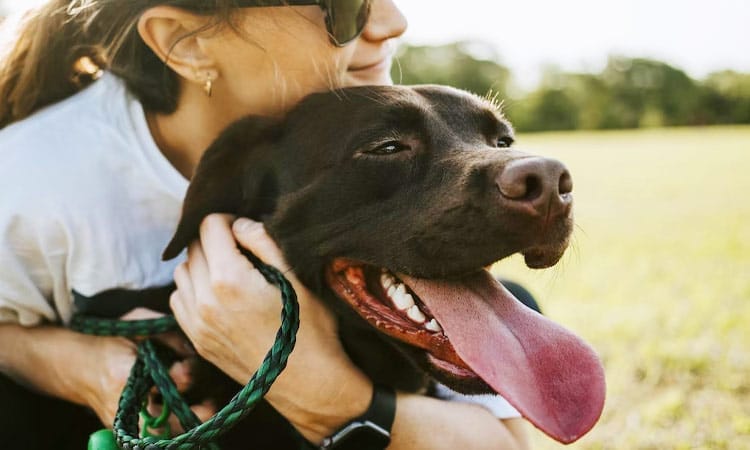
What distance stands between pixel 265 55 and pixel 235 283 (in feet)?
2.68

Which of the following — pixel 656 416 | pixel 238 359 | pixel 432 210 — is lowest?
pixel 656 416

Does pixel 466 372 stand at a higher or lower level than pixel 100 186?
lower

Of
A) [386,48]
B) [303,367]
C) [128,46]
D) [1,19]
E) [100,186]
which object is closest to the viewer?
[303,367]

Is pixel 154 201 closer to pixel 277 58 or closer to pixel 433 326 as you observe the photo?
pixel 277 58

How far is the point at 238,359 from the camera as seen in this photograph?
2348 millimetres

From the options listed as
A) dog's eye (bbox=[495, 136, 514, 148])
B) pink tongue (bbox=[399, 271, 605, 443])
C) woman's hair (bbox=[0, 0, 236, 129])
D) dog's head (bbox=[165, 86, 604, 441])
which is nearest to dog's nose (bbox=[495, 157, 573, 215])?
dog's head (bbox=[165, 86, 604, 441])

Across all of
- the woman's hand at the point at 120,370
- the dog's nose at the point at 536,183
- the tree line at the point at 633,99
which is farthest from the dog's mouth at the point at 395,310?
the tree line at the point at 633,99

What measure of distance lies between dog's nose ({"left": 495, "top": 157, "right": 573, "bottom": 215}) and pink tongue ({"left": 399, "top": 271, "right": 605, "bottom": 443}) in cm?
37

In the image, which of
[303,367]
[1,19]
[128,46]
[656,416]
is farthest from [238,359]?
[656,416]

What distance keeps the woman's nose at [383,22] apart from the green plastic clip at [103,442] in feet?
5.27

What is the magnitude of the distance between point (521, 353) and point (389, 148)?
0.74m

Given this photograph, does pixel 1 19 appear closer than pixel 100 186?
No

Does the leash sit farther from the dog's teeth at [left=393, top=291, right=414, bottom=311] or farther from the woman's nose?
the woman's nose

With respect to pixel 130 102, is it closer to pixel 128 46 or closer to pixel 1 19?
pixel 128 46
